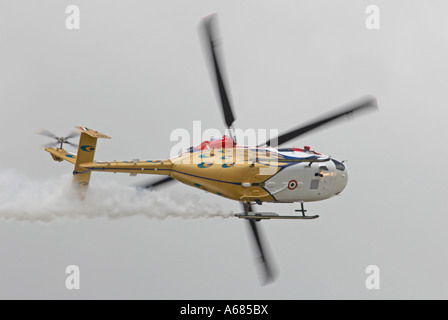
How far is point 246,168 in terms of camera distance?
29328 millimetres

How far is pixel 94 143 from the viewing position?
1127 inches

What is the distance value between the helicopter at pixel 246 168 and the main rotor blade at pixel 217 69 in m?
0.04

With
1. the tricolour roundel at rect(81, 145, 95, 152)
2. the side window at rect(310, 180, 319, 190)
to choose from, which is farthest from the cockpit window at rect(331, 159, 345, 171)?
the tricolour roundel at rect(81, 145, 95, 152)

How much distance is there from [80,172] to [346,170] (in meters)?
12.2

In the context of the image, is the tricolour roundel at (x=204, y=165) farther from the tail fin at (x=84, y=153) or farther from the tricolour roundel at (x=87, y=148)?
the tricolour roundel at (x=87, y=148)

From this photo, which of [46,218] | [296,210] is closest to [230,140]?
[296,210]

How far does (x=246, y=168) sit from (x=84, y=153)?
6.85 m

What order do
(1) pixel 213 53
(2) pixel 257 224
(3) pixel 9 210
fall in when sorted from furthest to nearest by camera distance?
1. (2) pixel 257 224
2. (3) pixel 9 210
3. (1) pixel 213 53

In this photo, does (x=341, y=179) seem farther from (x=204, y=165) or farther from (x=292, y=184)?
(x=204, y=165)

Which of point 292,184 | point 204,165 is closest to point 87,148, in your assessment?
point 204,165

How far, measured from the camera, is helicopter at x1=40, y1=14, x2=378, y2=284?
28641mm

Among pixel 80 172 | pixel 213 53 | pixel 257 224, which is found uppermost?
pixel 213 53

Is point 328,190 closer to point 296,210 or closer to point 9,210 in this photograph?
point 296,210

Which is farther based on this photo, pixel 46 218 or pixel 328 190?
pixel 328 190
